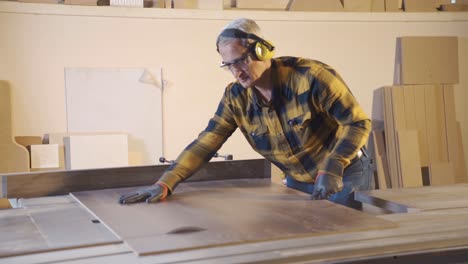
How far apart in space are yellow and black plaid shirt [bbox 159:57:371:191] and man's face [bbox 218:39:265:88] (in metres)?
0.10

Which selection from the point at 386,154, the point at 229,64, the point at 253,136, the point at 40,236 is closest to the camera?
the point at 40,236

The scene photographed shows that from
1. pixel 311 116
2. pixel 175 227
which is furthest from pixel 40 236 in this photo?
pixel 311 116

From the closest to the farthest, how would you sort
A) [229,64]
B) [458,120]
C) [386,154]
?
[229,64] < [386,154] < [458,120]

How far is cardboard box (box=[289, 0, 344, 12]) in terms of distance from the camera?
16.7ft

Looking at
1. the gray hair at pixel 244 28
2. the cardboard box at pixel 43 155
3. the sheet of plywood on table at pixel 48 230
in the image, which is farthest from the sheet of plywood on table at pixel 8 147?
the gray hair at pixel 244 28


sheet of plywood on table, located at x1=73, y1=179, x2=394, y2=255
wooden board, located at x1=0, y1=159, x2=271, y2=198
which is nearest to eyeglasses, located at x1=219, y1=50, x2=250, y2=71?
sheet of plywood on table, located at x1=73, y1=179, x2=394, y2=255

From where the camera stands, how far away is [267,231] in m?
1.58

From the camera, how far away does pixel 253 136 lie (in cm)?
246

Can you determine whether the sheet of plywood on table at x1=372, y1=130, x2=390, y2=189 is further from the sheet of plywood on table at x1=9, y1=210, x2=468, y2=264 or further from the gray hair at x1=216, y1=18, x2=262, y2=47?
the sheet of plywood on table at x1=9, y1=210, x2=468, y2=264

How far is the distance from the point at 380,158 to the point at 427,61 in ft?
3.19

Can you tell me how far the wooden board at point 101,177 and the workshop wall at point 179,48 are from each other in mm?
1948

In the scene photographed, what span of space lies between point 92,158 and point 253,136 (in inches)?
89.6

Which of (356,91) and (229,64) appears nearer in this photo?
(229,64)

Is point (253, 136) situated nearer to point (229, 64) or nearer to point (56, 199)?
point (229, 64)
